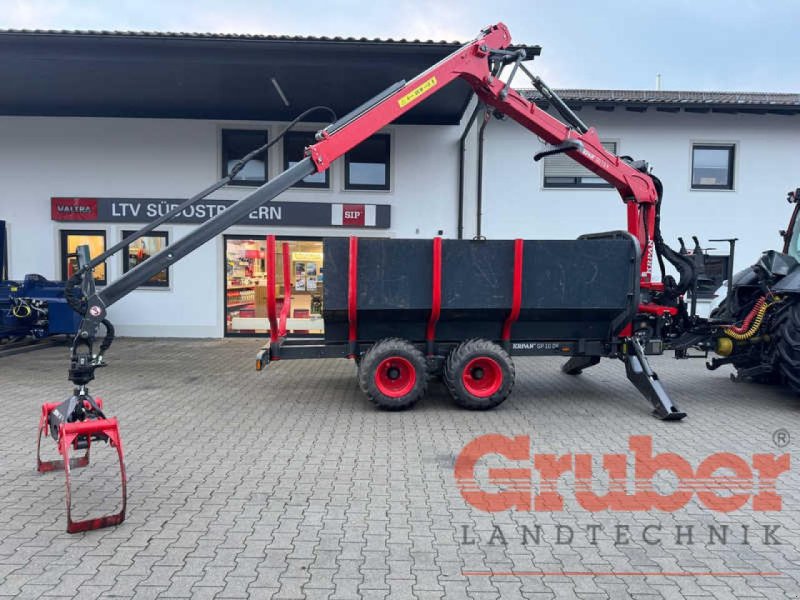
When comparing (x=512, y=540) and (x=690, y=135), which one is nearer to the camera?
(x=512, y=540)

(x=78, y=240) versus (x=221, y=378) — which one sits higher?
(x=78, y=240)

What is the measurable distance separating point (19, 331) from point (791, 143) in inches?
670

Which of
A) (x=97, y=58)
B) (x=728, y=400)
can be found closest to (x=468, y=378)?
(x=728, y=400)

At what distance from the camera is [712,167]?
41.0 feet

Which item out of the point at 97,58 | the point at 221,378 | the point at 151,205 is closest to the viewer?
the point at 221,378

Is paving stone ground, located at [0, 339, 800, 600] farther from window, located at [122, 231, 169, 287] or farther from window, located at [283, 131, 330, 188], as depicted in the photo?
window, located at [283, 131, 330, 188]

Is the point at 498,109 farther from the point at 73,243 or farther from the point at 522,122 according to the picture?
the point at 73,243

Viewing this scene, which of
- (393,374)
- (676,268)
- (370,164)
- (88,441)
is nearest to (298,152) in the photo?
(370,164)

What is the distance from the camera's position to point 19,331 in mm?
10359

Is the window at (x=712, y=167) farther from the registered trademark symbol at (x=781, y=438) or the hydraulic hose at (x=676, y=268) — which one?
the registered trademark symbol at (x=781, y=438)

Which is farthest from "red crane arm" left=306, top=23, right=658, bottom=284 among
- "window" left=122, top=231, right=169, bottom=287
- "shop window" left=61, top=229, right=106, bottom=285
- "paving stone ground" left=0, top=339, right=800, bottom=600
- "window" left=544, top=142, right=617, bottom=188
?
"shop window" left=61, top=229, right=106, bottom=285

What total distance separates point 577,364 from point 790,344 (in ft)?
9.17

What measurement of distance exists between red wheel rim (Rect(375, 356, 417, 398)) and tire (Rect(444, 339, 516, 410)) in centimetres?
45

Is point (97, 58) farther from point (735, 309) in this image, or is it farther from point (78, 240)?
point (735, 309)
